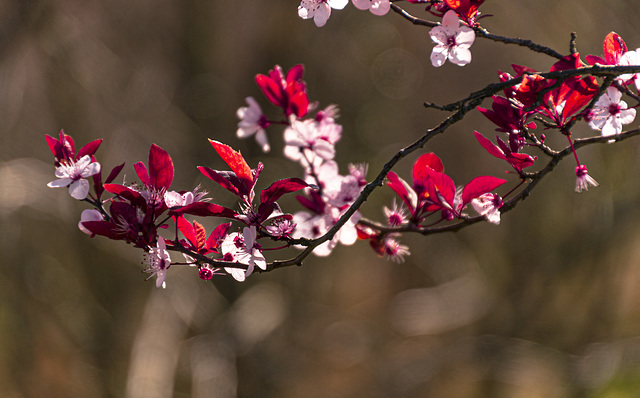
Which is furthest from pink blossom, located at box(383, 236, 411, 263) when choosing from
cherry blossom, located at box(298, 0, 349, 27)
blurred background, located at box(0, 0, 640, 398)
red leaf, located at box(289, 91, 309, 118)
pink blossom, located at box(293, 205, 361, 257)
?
blurred background, located at box(0, 0, 640, 398)

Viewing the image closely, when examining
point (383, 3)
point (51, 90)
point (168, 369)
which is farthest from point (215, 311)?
point (383, 3)

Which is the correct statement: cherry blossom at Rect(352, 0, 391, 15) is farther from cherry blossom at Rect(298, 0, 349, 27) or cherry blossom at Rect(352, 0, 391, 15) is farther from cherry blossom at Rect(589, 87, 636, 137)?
cherry blossom at Rect(589, 87, 636, 137)

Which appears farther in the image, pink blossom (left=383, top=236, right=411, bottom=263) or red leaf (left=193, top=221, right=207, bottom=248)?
pink blossom (left=383, top=236, right=411, bottom=263)

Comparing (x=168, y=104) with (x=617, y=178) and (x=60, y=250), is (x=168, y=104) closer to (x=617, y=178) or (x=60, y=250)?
(x=60, y=250)

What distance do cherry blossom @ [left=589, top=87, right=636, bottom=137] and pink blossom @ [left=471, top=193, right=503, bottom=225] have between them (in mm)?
143

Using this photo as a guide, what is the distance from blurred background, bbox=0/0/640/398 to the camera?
2.25 meters

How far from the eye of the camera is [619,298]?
2.14m

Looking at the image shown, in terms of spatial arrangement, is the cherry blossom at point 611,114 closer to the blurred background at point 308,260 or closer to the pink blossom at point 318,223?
the pink blossom at point 318,223

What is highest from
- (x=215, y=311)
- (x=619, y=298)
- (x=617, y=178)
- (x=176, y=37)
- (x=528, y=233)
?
(x=176, y=37)

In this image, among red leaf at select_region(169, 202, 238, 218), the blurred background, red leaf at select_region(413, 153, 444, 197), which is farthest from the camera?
the blurred background

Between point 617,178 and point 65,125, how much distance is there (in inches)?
96.3

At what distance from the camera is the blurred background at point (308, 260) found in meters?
2.25

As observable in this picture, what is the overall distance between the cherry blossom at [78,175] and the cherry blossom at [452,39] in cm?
38

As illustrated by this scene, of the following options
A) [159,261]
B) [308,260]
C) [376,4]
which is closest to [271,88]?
[376,4]
